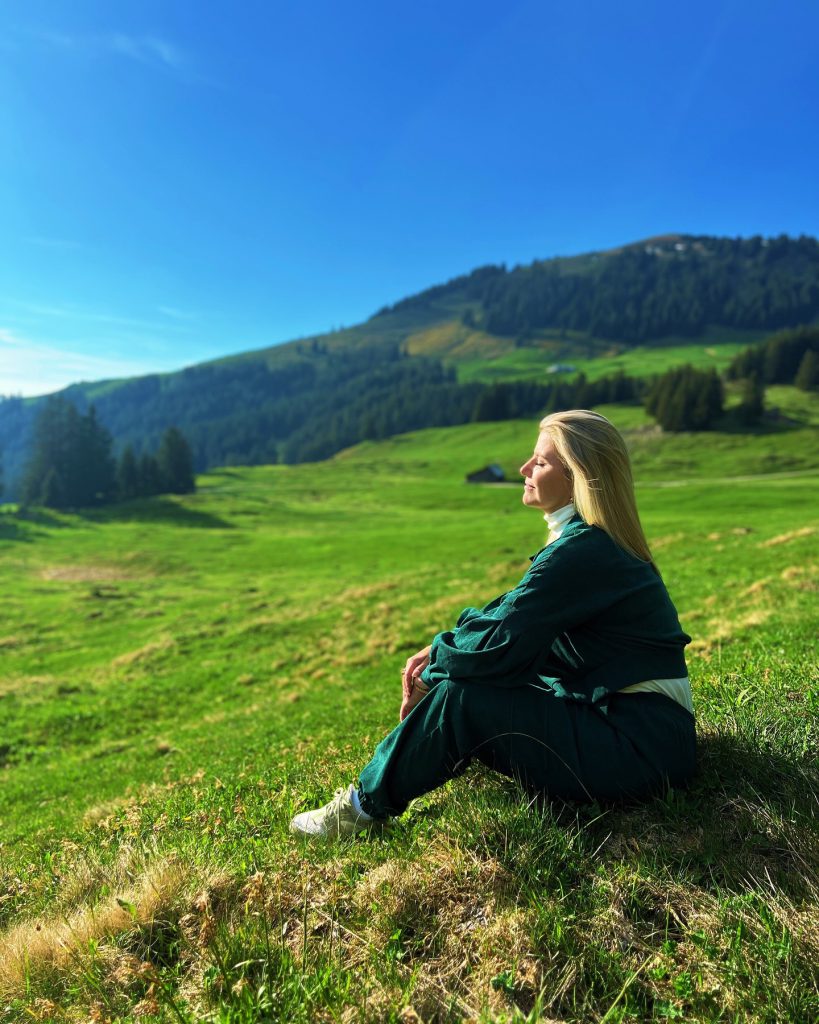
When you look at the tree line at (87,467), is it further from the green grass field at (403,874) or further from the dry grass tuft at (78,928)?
the dry grass tuft at (78,928)

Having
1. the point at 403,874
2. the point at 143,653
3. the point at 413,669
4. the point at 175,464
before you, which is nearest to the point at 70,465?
the point at 175,464

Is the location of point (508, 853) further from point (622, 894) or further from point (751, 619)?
point (751, 619)

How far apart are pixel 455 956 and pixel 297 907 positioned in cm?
102

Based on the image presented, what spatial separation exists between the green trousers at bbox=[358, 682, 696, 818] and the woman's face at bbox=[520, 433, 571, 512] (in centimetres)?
140

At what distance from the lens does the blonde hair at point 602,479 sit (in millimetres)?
3936

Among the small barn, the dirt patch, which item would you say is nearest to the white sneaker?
the dirt patch

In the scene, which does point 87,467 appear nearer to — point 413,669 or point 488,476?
point 488,476

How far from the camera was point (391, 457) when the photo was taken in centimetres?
15600

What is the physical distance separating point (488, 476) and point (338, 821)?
106m

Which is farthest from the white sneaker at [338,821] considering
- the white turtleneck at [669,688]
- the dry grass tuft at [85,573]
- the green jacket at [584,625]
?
the dry grass tuft at [85,573]

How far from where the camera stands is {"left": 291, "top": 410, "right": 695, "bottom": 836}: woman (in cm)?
366

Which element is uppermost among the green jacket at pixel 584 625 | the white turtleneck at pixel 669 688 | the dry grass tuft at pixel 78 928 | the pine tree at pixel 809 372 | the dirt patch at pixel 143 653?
the pine tree at pixel 809 372

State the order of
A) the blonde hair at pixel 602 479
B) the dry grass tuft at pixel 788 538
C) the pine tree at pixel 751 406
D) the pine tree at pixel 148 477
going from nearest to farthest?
the blonde hair at pixel 602 479 → the dry grass tuft at pixel 788 538 → the pine tree at pixel 148 477 → the pine tree at pixel 751 406

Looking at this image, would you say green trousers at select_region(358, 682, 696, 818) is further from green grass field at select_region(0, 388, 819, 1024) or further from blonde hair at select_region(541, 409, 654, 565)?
A: blonde hair at select_region(541, 409, 654, 565)
